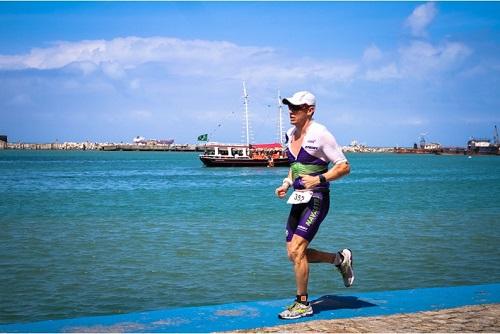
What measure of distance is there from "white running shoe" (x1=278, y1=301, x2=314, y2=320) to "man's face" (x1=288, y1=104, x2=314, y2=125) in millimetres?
1600

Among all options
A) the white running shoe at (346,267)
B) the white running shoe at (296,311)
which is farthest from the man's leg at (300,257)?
the white running shoe at (346,267)

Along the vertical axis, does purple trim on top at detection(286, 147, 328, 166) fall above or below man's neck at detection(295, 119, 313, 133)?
below

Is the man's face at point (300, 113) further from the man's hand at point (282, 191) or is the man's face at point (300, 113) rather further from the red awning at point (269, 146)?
the red awning at point (269, 146)

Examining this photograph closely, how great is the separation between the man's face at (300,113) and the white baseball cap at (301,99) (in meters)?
0.03

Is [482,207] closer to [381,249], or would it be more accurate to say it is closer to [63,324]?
[381,249]

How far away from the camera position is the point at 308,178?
5008 millimetres

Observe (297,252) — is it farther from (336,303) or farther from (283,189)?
(336,303)

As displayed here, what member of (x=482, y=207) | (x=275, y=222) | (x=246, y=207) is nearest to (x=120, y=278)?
(x=275, y=222)

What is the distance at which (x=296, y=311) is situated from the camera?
5.07m

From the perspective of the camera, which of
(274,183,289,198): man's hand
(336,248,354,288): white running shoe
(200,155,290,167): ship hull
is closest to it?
(274,183,289,198): man's hand

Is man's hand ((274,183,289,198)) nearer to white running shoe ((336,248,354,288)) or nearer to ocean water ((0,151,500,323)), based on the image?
white running shoe ((336,248,354,288))

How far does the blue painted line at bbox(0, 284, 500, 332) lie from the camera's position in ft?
15.9

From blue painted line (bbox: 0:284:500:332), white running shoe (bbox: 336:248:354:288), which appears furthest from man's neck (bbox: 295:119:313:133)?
blue painted line (bbox: 0:284:500:332)

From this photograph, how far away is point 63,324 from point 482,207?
82.2ft
